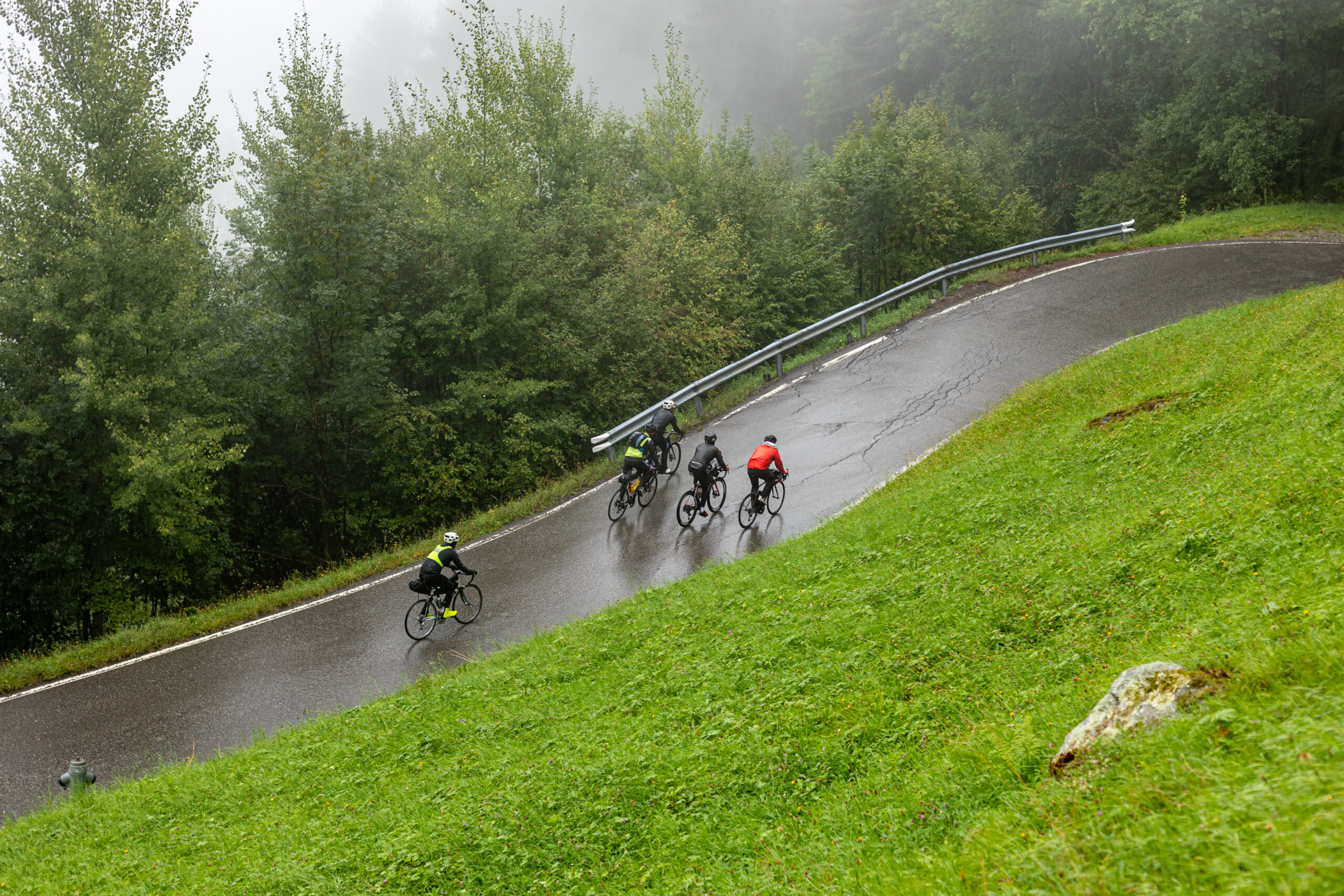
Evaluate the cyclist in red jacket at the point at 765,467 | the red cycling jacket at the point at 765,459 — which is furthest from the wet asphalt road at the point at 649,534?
the red cycling jacket at the point at 765,459

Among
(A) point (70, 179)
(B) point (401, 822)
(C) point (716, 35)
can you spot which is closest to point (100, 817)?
(B) point (401, 822)

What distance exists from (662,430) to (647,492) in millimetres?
1189

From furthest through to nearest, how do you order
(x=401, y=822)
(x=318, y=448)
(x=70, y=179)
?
(x=318, y=448)
(x=70, y=179)
(x=401, y=822)

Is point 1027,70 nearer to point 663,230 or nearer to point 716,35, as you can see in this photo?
point 663,230

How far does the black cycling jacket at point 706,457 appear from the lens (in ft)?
43.8

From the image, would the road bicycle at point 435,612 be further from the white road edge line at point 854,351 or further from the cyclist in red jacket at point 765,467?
the white road edge line at point 854,351

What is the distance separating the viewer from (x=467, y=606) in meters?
11.8

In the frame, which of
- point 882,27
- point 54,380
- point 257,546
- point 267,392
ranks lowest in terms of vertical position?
point 257,546

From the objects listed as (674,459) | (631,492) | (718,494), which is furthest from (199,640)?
(674,459)

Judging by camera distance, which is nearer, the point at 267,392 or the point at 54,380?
the point at 54,380

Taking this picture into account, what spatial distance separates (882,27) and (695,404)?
64.5 metres

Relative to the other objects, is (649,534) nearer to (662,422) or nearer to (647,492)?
(647,492)

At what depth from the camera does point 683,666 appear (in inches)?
313

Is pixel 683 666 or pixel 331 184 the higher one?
pixel 331 184
